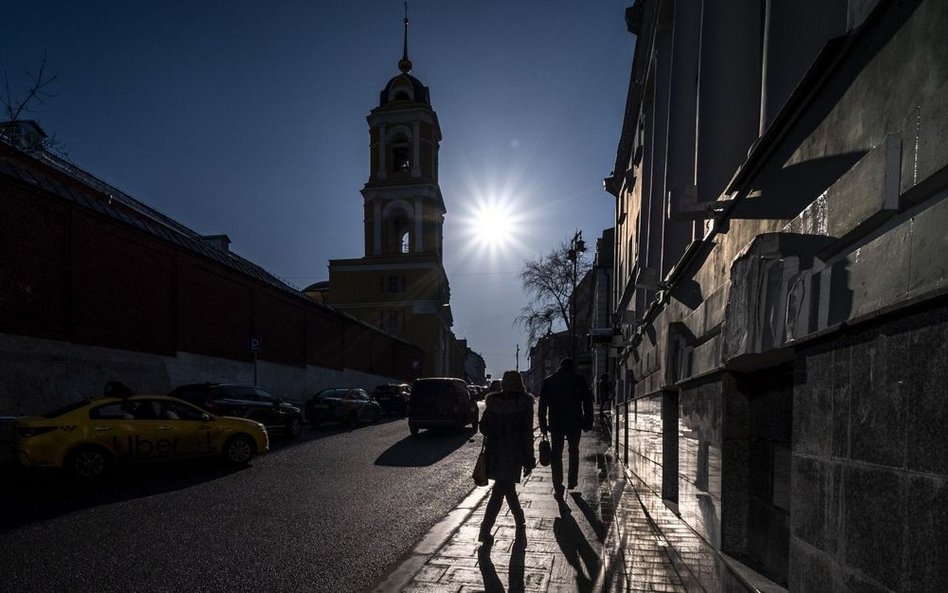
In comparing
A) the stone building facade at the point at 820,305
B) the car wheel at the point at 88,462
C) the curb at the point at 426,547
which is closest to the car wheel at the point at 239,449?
the car wheel at the point at 88,462

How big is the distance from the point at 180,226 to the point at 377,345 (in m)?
15.6

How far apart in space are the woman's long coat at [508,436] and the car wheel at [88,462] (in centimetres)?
705

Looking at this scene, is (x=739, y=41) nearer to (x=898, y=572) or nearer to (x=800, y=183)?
(x=800, y=183)

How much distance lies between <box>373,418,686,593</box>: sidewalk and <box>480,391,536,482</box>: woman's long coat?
72cm

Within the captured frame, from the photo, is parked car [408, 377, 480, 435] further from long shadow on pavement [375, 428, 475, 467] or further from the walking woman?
the walking woman

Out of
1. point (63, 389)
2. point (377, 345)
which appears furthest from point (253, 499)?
point (377, 345)

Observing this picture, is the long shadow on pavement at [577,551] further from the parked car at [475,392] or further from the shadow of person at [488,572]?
the parked car at [475,392]

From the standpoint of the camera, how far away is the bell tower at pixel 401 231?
195 feet

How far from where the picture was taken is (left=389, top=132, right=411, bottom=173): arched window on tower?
2361 inches

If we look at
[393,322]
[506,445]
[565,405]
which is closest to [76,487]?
[506,445]

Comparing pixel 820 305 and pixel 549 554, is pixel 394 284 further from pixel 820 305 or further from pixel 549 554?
pixel 820 305

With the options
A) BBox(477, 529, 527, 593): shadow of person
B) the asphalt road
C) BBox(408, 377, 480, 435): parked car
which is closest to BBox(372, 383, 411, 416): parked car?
BBox(408, 377, 480, 435): parked car

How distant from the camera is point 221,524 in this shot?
7.05m

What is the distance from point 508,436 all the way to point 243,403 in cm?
1130
